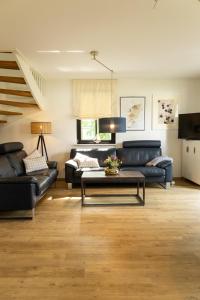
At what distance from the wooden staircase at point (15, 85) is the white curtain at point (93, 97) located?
1.18 meters

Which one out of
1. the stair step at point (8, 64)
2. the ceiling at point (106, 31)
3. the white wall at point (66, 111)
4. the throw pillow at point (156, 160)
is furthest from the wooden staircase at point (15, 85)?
the throw pillow at point (156, 160)

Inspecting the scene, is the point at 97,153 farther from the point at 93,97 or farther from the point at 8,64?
the point at 8,64

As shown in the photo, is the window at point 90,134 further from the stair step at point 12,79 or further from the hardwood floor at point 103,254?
the hardwood floor at point 103,254

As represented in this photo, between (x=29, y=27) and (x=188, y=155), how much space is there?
14.5 feet

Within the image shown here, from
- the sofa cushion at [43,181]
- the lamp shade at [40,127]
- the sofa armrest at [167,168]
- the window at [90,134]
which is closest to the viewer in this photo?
the sofa cushion at [43,181]

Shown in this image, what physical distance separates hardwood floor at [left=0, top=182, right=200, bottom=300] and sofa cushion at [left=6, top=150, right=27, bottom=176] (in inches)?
45.4

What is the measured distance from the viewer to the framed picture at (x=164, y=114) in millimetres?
6004

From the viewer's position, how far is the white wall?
235 inches

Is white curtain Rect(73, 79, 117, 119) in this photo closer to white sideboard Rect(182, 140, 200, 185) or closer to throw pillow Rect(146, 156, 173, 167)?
throw pillow Rect(146, 156, 173, 167)

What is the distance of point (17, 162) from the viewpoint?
4.84 m

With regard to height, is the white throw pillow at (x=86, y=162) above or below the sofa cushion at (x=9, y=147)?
below

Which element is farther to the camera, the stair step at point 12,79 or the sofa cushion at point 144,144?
the sofa cushion at point 144,144

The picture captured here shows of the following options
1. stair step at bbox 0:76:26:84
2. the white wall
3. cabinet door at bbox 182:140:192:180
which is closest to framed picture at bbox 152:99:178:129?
the white wall

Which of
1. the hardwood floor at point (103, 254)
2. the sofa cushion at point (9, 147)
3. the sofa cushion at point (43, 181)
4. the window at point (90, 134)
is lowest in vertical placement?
the hardwood floor at point (103, 254)
